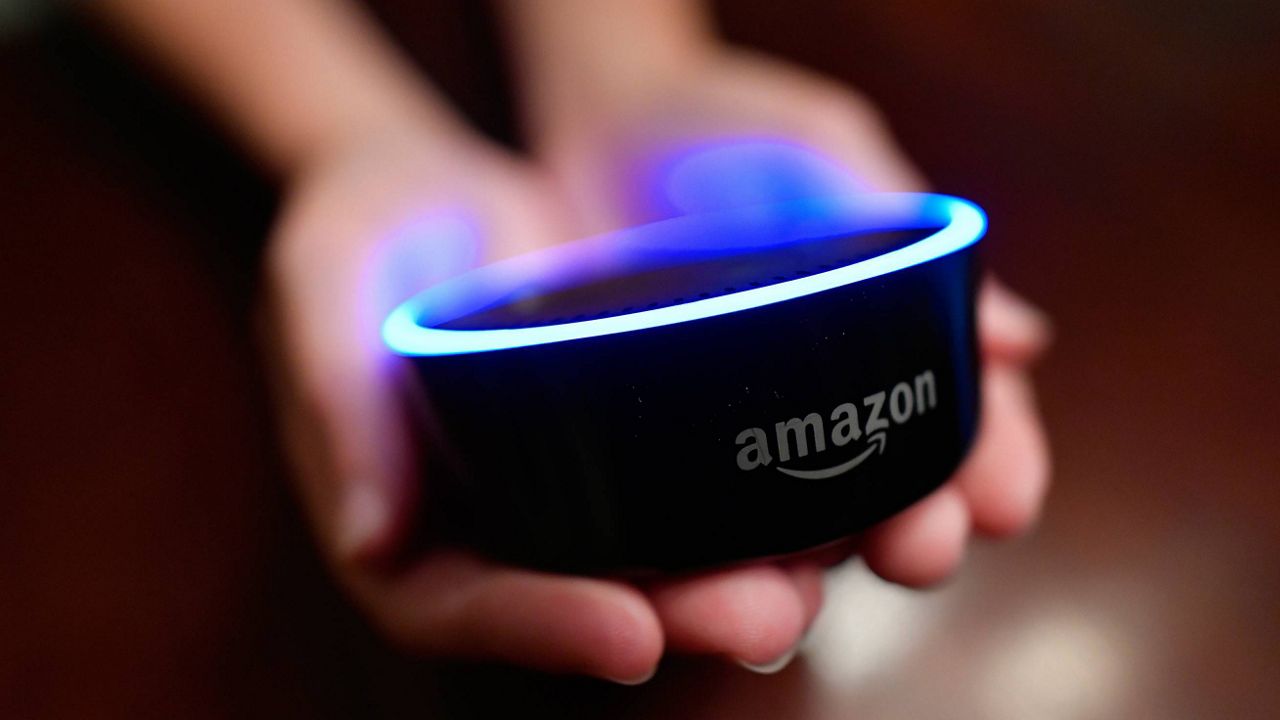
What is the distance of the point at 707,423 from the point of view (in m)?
0.36

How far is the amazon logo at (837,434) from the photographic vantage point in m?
0.37

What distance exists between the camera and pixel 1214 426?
64 cm

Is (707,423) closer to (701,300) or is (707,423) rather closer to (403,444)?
(701,300)

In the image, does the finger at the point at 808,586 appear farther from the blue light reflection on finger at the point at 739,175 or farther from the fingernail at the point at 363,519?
the blue light reflection on finger at the point at 739,175

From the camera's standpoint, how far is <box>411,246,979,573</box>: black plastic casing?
0.36m

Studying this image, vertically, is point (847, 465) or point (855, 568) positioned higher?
point (847, 465)

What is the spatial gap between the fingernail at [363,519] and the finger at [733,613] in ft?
0.51

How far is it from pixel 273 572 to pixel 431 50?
1.70ft

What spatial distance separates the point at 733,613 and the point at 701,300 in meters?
0.15

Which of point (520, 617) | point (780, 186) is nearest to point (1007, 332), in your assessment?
point (780, 186)

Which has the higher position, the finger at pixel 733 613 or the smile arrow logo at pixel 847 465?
the smile arrow logo at pixel 847 465

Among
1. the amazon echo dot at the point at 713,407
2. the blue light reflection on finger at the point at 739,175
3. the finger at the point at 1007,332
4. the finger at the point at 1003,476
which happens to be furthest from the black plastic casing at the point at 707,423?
the blue light reflection on finger at the point at 739,175

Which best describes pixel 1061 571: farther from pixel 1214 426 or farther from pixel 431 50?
pixel 431 50

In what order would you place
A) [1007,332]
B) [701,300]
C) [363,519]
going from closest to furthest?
1. [701,300]
2. [363,519]
3. [1007,332]
